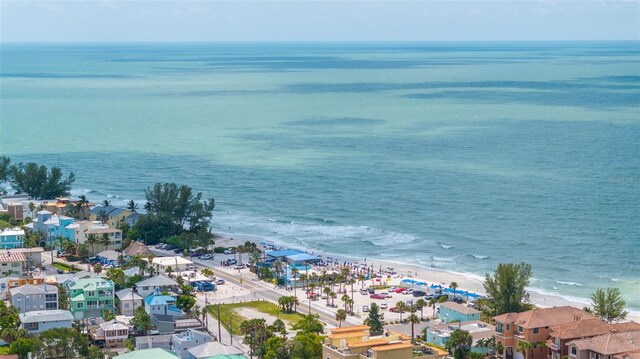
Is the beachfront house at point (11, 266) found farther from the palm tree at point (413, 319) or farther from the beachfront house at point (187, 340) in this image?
the palm tree at point (413, 319)

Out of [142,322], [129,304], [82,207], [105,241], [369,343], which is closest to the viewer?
[369,343]

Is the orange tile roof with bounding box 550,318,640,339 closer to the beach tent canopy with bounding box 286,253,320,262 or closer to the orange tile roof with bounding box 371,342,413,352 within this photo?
the orange tile roof with bounding box 371,342,413,352

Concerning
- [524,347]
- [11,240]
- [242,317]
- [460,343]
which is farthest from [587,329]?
[11,240]

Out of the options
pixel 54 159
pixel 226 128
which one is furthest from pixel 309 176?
pixel 226 128

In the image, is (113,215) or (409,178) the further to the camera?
(409,178)

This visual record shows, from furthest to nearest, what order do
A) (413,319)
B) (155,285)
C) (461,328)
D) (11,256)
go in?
(11,256)
(155,285)
(413,319)
(461,328)

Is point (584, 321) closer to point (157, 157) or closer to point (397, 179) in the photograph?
point (397, 179)

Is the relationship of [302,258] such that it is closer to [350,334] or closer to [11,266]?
[11,266]
